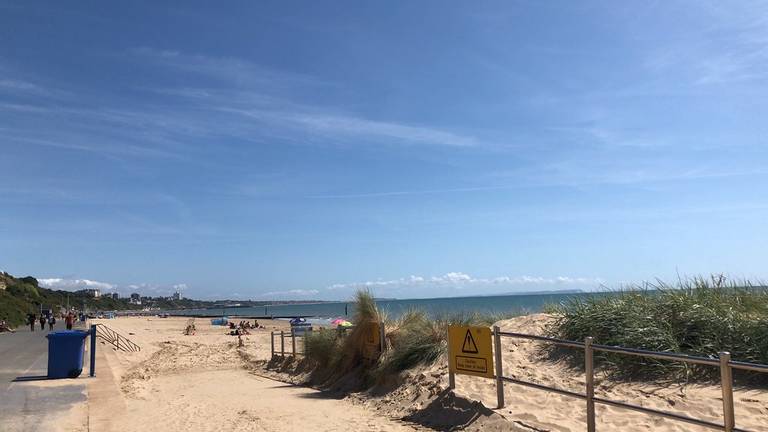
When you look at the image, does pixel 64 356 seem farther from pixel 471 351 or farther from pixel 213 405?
pixel 471 351

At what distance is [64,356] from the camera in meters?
12.9

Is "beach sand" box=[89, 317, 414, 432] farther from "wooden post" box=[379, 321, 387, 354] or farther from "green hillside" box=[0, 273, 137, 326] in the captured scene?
"green hillside" box=[0, 273, 137, 326]

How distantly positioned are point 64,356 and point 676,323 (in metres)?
11.9

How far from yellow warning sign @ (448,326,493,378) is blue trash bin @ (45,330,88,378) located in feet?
27.3

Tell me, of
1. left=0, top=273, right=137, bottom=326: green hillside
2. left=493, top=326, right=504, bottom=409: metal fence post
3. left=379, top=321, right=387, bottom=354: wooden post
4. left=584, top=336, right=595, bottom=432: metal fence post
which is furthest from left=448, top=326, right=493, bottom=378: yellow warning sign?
left=0, top=273, right=137, bottom=326: green hillside

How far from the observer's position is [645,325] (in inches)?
387

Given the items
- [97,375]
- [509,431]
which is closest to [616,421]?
[509,431]

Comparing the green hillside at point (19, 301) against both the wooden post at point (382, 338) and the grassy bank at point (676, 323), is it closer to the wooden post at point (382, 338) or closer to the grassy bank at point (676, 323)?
the wooden post at point (382, 338)

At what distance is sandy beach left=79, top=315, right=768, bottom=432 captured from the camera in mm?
7559

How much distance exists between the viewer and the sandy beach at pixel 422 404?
7559 mm

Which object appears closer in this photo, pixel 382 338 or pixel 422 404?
pixel 422 404

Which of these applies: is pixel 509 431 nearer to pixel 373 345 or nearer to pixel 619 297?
pixel 619 297

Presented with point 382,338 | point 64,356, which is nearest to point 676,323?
point 382,338

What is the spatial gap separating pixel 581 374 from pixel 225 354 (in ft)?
56.1
